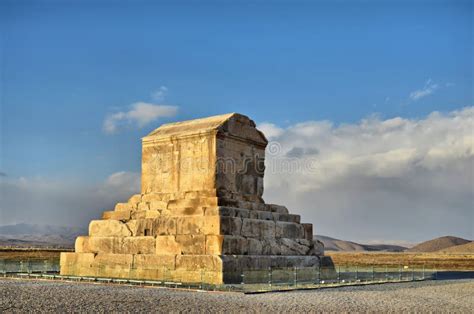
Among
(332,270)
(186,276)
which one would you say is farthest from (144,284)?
(332,270)

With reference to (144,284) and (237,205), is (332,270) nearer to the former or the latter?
(237,205)

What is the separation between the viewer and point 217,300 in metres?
12.5

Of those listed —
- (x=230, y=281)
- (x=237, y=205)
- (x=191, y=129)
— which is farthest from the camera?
(x=191, y=129)

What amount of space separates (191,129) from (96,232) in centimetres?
515

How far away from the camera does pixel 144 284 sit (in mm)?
16391

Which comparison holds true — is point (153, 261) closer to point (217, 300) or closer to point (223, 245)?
point (223, 245)

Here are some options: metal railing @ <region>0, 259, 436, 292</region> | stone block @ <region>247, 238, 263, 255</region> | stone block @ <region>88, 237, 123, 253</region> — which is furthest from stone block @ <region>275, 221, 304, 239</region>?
stone block @ <region>88, 237, 123, 253</region>

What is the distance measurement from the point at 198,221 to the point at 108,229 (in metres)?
4.23

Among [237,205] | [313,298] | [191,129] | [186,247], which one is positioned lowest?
[313,298]

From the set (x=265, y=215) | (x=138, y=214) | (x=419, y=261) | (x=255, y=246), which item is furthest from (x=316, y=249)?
(x=419, y=261)

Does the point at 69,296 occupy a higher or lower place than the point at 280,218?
lower

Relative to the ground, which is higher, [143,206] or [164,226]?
[143,206]

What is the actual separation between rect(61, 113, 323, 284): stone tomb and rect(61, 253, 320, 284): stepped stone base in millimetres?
31

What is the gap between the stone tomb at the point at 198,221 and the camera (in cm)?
1731
